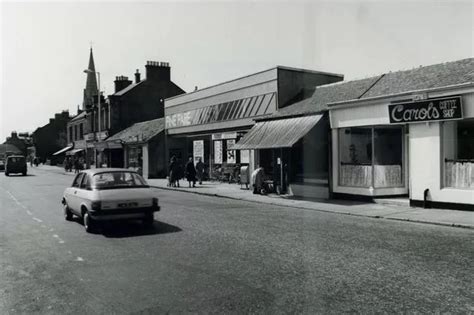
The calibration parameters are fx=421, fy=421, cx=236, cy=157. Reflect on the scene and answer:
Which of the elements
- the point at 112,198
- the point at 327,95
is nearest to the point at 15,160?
the point at 327,95

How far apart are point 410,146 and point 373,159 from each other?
72.0 inches

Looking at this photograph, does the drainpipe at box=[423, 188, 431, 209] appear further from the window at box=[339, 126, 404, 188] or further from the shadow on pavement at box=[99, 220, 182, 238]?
the shadow on pavement at box=[99, 220, 182, 238]

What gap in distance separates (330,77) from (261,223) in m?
15.2

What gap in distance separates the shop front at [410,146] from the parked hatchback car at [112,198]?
9.02 meters

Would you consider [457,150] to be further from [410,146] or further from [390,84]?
[390,84]

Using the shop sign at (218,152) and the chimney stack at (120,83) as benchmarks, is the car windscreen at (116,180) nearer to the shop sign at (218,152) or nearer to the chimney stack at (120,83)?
the shop sign at (218,152)

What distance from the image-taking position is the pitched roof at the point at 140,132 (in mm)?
35666

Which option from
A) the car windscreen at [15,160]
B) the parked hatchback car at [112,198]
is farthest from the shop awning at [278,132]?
the car windscreen at [15,160]

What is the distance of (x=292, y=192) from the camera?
1939 cm

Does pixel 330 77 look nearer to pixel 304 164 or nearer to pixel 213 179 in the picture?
pixel 304 164

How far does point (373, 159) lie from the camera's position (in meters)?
16.2

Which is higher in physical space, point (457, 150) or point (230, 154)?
point (230, 154)

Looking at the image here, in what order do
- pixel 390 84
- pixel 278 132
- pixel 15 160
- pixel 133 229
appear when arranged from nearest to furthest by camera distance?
1. pixel 133 229
2. pixel 390 84
3. pixel 278 132
4. pixel 15 160

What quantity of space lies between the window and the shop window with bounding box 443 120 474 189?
2.71m
